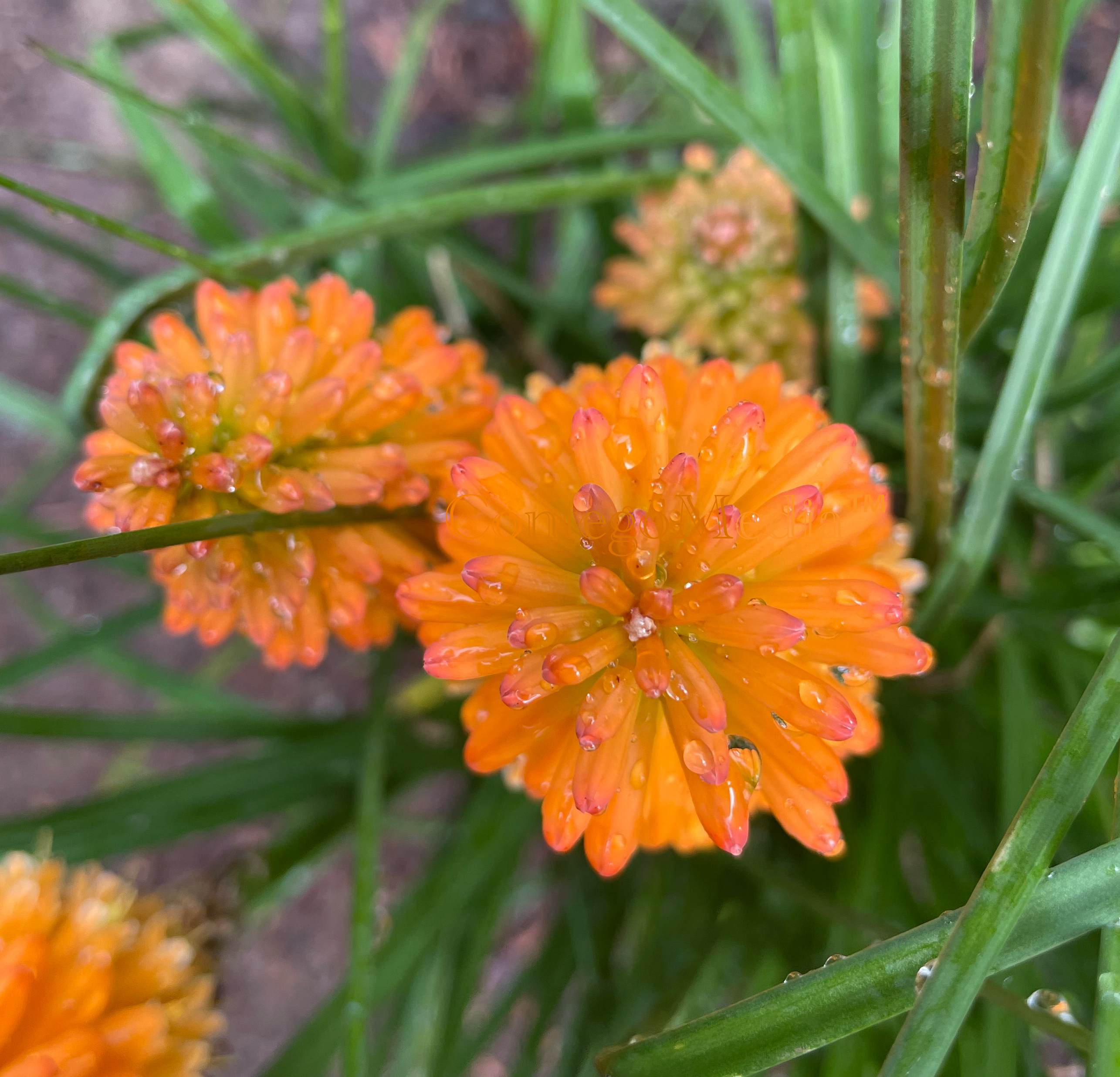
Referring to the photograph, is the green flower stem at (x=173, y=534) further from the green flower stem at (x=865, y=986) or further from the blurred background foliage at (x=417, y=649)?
the green flower stem at (x=865, y=986)

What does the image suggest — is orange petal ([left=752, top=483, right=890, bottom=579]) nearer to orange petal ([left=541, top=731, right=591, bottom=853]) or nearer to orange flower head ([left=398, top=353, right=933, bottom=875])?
orange flower head ([left=398, top=353, right=933, bottom=875])

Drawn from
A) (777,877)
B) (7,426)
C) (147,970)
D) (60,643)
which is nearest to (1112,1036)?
(777,877)

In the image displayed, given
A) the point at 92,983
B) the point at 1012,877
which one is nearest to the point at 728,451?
the point at 1012,877

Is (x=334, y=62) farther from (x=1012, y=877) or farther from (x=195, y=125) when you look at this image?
(x=1012, y=877)

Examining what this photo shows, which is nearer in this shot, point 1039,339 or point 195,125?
point 1039,339

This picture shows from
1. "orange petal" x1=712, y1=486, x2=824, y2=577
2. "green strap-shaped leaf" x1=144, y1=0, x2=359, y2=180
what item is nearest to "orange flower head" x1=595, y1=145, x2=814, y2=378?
"green strap-shaped leaf" x1=144, y1=0, x2=359, y2=180
